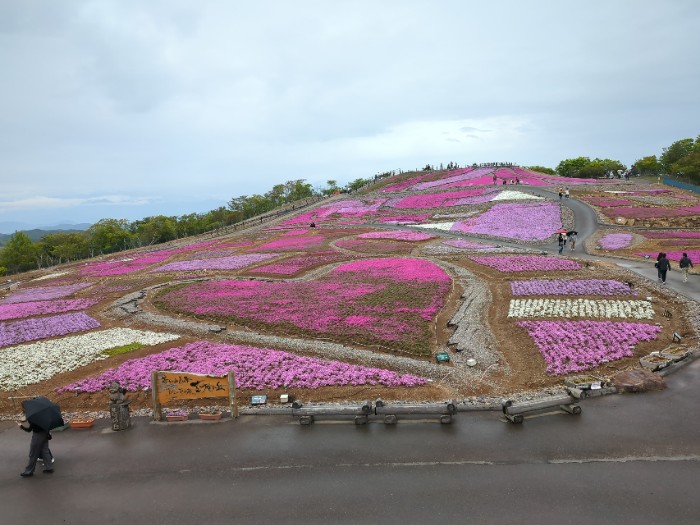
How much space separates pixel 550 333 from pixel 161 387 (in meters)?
18.7

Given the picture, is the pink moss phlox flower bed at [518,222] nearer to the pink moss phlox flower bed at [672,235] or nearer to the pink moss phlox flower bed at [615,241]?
the pink moss phlox flower bed at [615,241]

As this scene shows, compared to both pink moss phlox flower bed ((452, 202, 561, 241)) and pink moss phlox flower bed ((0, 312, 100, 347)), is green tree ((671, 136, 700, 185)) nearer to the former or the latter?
pink moss phlox flower bed ((452, 202, 561, 241))

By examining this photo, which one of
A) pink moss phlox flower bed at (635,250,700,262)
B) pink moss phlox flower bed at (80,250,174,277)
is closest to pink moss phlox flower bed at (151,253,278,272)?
pink moss phlox flower bed at (80,250,174,277)

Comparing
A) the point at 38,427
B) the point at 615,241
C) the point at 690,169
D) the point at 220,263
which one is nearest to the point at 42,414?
the point at 38,427

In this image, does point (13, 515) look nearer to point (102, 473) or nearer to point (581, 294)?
point (102, 473)

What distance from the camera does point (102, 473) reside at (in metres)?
12.1

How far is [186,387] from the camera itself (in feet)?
49.8

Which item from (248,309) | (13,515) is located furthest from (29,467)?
(248,309)

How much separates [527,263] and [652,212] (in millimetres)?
32721

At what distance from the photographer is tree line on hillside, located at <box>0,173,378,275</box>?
10756 cm

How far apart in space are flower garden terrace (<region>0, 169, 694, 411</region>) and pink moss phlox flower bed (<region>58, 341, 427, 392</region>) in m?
0.10

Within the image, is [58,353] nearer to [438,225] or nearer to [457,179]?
[438,225]

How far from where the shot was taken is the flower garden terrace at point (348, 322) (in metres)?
18.2

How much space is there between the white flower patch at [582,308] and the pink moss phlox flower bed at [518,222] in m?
28.8
